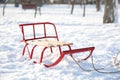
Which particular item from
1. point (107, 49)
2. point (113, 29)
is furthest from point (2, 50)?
point (113, 29)

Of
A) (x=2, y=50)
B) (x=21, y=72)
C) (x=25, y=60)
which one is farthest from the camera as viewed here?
(x=2, y=50)

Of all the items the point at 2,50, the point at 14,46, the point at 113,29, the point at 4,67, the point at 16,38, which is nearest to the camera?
the point at 4,67

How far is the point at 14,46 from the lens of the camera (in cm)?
797

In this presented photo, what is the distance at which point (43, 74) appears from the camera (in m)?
5.51

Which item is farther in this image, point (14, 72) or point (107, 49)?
point (107, 49)

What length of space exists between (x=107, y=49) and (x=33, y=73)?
8.44 feet

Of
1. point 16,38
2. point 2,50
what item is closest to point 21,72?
point 2,50

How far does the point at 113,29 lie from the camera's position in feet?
34.7

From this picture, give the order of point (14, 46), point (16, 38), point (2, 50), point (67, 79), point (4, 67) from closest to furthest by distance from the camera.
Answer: point (67, 79) → point (4, 67) → point (2, 50) → point (14, 46) → point (16, 38)

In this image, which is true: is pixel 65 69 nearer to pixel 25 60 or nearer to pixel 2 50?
pixel 25 60

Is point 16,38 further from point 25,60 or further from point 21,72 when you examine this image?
point 21,72

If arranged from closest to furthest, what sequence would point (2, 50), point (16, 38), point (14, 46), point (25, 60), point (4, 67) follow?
point (4, 67) → point (25, 60) → point (2, 50) → point (14, 46) → point (16, 38)

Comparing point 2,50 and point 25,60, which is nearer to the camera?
point 25,60

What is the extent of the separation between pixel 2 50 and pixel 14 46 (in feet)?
1.92
